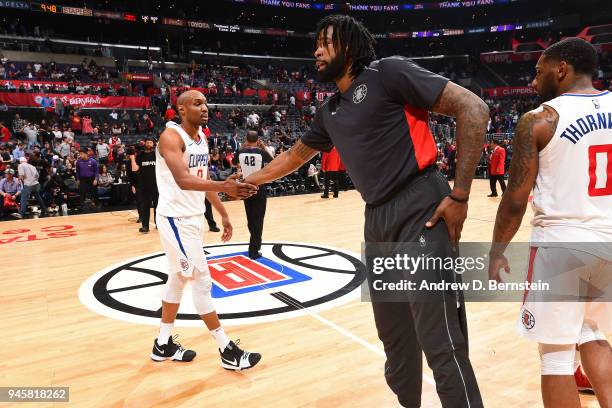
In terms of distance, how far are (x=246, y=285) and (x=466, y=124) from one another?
12.2 feet

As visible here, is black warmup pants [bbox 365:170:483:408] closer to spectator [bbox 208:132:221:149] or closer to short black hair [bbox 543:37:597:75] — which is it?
short black hair [bbox 543:37:597:75]

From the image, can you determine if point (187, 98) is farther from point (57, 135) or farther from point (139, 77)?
point (139, 77)

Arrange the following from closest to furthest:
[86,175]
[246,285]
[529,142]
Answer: [529,142] → [246,285] → [86,175]

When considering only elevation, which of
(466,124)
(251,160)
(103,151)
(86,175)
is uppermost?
(466,124)

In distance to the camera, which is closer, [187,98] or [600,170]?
[600,170]

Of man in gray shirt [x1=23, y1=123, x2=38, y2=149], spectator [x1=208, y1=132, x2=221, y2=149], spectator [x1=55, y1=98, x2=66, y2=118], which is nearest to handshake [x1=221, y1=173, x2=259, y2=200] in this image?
spectator [x1=208, y1=132, x2=221, y2=149]

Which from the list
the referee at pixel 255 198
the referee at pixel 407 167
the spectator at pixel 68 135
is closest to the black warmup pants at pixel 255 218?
the referee at pixel 255 198

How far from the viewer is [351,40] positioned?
1.97 metres

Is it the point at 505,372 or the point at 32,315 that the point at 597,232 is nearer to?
the point at 505,372

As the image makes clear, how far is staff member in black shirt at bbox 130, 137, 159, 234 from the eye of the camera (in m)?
7.90

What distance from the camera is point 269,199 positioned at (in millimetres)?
12531

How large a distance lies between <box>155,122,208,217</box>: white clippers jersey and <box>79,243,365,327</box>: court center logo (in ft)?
4.09

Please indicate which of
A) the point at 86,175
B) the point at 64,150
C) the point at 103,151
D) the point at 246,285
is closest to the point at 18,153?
the point at 64,150

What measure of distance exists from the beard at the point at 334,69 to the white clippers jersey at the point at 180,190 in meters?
1.51
